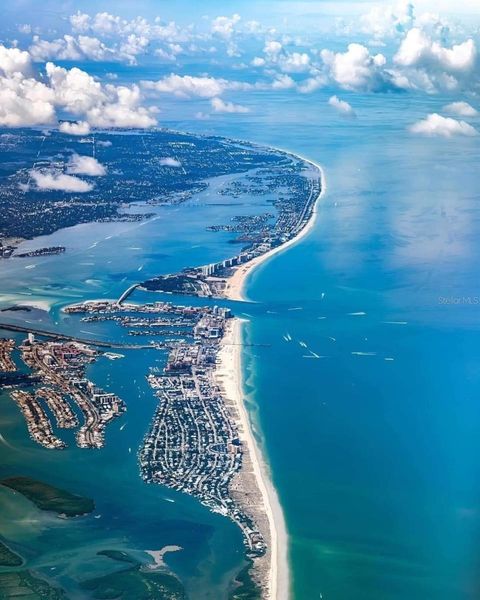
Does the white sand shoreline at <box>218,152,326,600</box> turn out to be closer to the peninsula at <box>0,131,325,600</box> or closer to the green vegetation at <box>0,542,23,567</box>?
the peninsula at <box>0,131,325,600</box>

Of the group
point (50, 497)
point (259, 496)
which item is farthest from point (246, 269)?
point (50, 497)

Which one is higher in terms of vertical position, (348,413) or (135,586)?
(348,413)

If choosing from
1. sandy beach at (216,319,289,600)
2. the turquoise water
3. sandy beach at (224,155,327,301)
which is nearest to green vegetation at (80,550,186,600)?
the turquoise water

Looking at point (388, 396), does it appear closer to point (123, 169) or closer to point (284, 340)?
point (284, 340)

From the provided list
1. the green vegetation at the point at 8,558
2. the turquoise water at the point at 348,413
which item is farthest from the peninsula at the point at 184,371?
the green vegetation at the point at 8,558

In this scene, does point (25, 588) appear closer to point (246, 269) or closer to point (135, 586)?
point (135, 586)

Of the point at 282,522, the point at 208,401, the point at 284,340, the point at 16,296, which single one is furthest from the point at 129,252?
the point at 282,522
